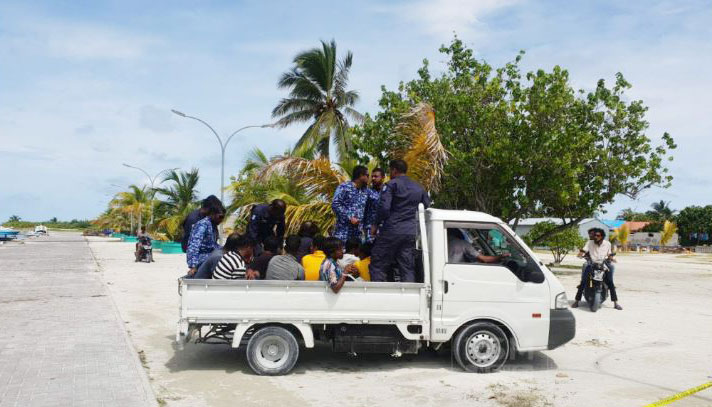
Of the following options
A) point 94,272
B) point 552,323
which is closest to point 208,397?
point 552,323

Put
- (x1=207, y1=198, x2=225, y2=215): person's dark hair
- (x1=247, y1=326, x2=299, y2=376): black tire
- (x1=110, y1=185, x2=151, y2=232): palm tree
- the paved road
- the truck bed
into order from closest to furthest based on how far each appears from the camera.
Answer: the paved road → the truck bed → (x1=247, y1=326, x2=299, y2=376): black tire → (x1=207, y1=198, x2=225, y2=215): person's dark hair → (x1=110, y1=185, x2=151, y2=232): palm tree

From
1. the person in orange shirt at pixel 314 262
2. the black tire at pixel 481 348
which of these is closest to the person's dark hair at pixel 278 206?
the person in orange shirt at pixel 314 262

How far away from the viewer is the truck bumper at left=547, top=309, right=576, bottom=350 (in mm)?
6926

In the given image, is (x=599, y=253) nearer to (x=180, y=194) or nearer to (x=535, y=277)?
(x=535, y=277)

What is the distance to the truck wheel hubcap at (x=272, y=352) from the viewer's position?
21.9ft

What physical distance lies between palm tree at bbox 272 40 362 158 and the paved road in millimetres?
15600

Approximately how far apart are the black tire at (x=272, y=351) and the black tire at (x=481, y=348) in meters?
1.79

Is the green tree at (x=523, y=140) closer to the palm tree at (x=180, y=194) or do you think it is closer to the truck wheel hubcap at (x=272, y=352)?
the truck wheel hubcap at (x=272, y=352)

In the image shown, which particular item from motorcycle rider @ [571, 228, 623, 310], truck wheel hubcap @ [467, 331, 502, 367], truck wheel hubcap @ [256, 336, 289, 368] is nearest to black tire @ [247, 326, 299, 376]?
truck wheel hubcap @ [256, 336, 289, 368]

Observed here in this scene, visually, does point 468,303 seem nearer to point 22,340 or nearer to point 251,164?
point 22,340

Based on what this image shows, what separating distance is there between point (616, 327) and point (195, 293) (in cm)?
726

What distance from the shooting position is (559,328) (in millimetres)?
6934

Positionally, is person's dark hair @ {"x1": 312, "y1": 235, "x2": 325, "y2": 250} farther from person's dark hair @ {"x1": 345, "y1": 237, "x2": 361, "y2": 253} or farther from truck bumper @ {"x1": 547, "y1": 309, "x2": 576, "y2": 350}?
truck bumper @ {"x1": 547, "y1": 309, "x2": 576, "y2": 350}

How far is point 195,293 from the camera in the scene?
6438 millimetres
